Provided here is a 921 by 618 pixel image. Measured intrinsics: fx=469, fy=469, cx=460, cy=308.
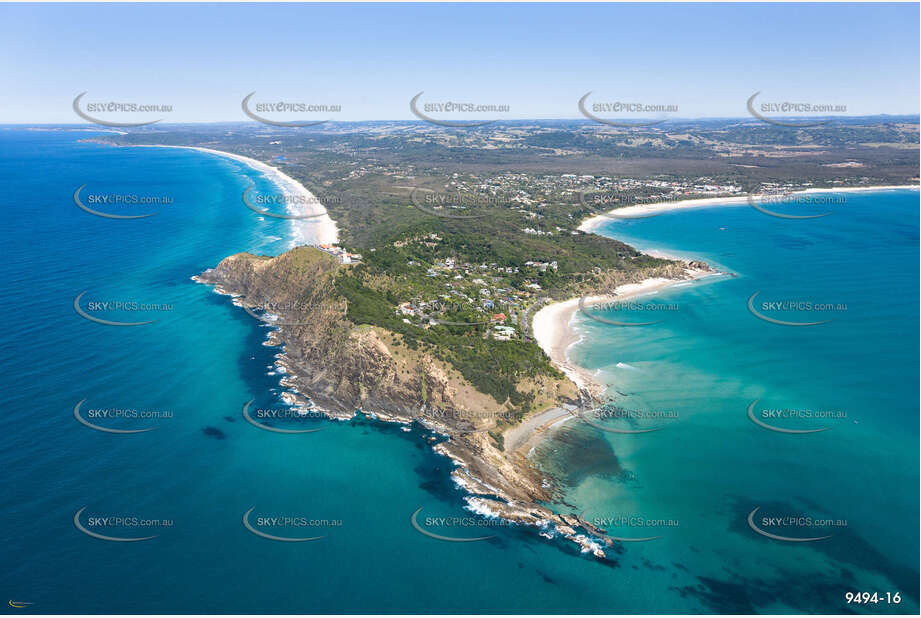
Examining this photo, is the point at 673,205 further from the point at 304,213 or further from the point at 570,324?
the point at 304,213

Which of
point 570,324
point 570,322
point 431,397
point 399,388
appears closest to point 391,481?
point 431,397

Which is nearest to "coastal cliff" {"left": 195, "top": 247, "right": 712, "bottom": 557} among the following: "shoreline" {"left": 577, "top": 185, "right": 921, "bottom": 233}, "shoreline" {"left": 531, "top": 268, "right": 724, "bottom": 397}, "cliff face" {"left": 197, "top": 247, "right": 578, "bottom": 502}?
"cliff face" {"left": 197, "top": 247, "right": 578, "bottom": 502}

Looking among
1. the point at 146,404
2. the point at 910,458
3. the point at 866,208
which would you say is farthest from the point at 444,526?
the point at 866,208

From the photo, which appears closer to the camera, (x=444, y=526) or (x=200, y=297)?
(x=444, y=526)

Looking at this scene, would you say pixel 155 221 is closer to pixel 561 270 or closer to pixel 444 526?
pixel 561 270

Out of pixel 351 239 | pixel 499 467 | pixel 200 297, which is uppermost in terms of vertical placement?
pixel 351 239

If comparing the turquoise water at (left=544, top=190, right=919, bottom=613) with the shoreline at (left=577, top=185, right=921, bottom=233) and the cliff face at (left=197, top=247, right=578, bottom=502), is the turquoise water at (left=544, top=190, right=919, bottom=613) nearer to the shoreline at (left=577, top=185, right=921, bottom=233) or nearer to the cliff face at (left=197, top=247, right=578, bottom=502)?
the cliff face at (left=197, top=247, right=578, bottom=502)

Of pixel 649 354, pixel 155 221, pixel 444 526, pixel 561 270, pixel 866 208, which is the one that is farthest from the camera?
pixel 866 208
